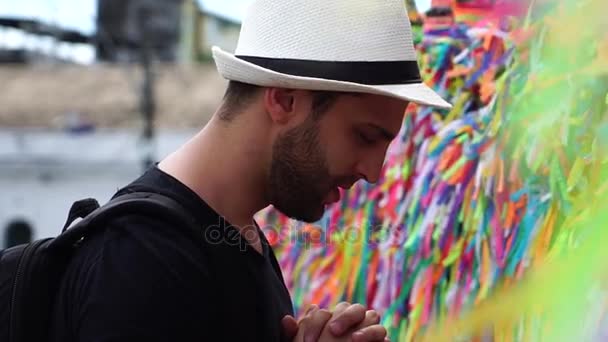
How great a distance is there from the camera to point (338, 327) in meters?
1.39

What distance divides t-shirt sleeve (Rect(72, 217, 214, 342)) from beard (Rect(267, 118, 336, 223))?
211mm

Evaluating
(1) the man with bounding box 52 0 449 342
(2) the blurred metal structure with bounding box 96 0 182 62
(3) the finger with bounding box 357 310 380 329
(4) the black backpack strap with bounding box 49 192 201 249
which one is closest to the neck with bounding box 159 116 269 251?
(1) the man with bounding box 52 0 449 342

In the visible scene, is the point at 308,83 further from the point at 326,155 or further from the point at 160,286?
the point at 160,286

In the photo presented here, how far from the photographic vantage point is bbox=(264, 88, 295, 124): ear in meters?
1.44

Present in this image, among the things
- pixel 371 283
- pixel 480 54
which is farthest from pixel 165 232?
pixel 371 283

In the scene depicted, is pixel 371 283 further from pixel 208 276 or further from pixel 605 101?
pixel 208 276

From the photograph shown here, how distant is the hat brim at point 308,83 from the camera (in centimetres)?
140

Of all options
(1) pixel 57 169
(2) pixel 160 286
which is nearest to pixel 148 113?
(1) pixel 57 169

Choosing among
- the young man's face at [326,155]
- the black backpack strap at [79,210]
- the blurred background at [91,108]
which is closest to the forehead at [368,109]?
the young man's face at [326,155]

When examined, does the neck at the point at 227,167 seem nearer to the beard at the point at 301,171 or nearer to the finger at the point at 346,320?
the beard at the point at 301,171

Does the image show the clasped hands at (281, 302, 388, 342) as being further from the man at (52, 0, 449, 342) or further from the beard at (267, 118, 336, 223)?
the beard at (267, 118, 336, 223)

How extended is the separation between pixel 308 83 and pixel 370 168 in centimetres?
18

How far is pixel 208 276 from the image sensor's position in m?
1.29

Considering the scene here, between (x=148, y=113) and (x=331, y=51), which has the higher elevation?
(x=331, y=51)
